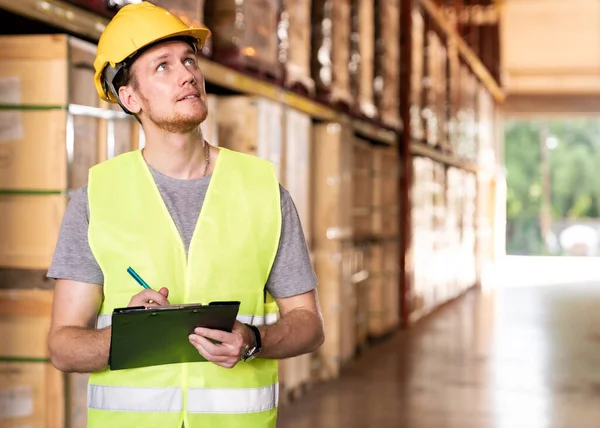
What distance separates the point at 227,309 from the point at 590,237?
124ft

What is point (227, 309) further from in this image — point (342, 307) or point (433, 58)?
point (433, 58)

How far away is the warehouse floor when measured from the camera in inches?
272

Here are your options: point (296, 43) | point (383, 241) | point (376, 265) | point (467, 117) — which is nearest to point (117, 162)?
point (296, 43)

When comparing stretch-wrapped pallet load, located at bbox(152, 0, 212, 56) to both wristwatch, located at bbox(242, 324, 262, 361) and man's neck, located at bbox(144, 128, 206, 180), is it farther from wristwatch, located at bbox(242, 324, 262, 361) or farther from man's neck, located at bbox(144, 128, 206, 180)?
wristwatch, located at bbox(242, 324, 262, 361)

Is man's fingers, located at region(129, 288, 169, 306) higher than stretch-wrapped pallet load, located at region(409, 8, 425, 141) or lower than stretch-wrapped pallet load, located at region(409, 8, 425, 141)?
lower

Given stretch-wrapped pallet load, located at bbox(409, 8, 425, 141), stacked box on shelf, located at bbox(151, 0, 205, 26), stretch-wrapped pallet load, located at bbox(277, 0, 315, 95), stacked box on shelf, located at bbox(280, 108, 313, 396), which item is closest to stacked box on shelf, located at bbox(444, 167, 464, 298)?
stretch-wrapped pallet load, located at bbox(409, 8, 425, 141)

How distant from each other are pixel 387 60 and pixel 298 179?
13.2ft

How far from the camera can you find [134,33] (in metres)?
2.47

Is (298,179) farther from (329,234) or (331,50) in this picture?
(331,50)

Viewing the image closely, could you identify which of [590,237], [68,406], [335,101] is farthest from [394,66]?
[590,237]

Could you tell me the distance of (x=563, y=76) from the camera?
945 inches

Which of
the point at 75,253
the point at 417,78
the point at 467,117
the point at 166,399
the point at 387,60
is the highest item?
the point at 467,117

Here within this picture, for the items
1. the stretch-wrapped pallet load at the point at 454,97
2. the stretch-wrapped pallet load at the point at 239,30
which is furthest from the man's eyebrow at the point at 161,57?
the stretch-wrapped pallet load at the point at 454,97

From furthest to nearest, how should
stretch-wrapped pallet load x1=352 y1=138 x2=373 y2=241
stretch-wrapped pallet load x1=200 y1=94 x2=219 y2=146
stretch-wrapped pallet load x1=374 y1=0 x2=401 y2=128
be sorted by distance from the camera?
stretch-wrapped pallet load x1=374 y1=0 x2=401 y2=128 → stretch-wrapped pallet load x1=352 y1=138 x2=373 y2=241 → stretch-wrapped pallet load x1=200 y1=94 x2=219 y2=146
